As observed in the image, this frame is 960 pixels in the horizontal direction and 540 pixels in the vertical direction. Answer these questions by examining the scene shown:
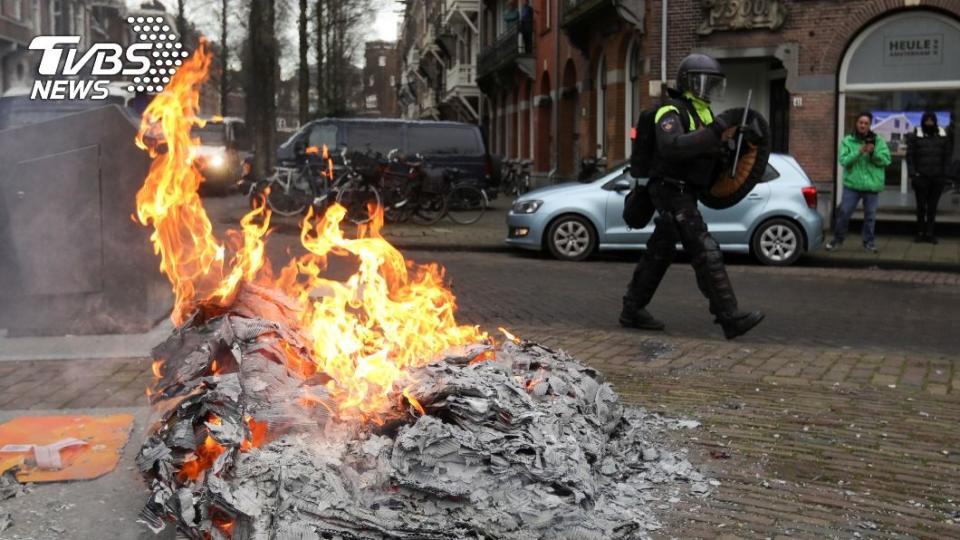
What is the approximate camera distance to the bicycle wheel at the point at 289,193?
19.1m

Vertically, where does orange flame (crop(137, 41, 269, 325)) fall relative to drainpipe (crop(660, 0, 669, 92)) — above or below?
below

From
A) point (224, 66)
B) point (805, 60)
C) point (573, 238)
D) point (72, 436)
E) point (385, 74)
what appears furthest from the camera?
point (385, 74)

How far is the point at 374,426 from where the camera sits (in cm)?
368

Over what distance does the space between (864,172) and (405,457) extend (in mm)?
12996

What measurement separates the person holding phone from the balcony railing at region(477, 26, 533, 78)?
19438mm

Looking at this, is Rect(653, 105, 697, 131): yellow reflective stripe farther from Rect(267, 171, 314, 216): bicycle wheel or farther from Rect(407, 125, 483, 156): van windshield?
Rect(407, 125, 483, 156): van windshield

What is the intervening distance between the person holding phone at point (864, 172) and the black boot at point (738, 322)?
8492 mm

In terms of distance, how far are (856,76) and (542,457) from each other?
17.1 metres

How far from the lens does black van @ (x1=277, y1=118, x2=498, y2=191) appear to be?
20953 millimetres

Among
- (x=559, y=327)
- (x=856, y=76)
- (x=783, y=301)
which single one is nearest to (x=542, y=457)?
(x=559, y=327)

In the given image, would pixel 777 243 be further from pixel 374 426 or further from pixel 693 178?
pixel 374 426

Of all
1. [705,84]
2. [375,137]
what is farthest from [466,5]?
[705,84]

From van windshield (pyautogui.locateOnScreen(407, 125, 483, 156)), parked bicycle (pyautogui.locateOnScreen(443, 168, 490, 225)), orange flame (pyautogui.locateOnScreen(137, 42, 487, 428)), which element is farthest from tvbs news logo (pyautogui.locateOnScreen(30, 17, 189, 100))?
van windshield (pyautogui.locateOnScreen(407, 125, 483, 156))

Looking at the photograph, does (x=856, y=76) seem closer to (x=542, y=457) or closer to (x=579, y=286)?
(x=579, y=286)
